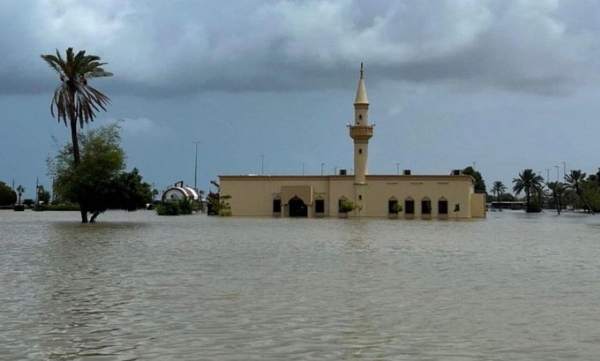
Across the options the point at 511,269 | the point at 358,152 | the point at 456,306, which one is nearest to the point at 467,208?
the point at 358,152

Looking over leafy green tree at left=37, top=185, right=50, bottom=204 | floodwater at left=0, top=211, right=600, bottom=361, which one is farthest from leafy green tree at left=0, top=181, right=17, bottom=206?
floodwater at left=0, top=211, right=600, bottom=361

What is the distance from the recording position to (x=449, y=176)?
269 ft

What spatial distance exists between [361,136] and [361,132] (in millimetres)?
421

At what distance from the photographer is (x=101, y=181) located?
47594mm

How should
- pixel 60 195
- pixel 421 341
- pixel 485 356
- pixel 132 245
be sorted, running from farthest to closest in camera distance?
1. pixel 60 195
2. pixel 132 245
3. pixel 421 341
4. pixel 485 356

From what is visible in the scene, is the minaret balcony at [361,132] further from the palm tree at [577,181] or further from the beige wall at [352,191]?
the palm tree at [577,181]

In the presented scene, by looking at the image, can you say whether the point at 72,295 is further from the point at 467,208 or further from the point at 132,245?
the point at 467,208

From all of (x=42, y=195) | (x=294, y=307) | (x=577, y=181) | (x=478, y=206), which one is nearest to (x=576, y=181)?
(x=577, y=181)

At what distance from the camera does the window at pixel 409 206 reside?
82106 millimetres

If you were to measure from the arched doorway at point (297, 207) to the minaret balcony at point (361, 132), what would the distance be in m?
8.46

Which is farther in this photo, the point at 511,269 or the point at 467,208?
the point at 467,208

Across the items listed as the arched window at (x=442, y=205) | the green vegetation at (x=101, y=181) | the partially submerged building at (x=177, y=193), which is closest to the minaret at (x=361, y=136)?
the arched window at (x=442, y=205)

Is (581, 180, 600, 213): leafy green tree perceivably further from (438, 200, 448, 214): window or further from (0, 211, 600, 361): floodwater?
(0, 211, 600, 361): floodwater

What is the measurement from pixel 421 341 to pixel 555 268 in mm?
11520
